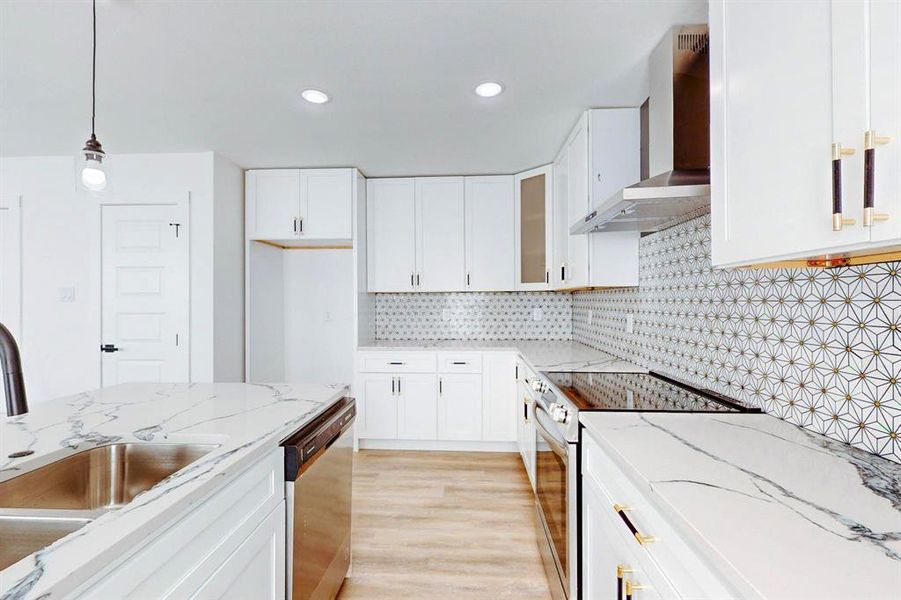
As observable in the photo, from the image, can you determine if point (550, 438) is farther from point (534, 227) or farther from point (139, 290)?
point (139, 290)

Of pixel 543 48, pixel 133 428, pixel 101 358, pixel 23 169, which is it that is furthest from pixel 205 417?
pixel 23 169

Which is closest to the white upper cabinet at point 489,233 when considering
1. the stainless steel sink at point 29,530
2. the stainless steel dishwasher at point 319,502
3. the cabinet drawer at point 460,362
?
the cabinet drawer at point 460,362

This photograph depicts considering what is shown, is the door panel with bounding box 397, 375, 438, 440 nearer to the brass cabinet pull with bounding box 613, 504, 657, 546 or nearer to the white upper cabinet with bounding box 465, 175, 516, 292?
the white upper cabinet with bounding box 465, 175, 516, 292

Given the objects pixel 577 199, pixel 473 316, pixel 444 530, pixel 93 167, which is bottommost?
pixel 444 530

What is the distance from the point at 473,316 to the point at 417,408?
1.03m

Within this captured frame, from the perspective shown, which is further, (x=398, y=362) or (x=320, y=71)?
(x=398, y=362)

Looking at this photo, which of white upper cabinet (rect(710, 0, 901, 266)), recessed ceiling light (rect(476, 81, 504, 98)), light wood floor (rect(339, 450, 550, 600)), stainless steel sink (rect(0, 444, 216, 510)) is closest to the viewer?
white upper cabinet (rect(710, 0, 901, 266))

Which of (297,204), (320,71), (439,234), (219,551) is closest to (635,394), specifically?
(219,551)

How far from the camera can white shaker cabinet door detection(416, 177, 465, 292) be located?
12.2ft

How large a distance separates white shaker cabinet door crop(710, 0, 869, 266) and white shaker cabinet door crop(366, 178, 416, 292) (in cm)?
280

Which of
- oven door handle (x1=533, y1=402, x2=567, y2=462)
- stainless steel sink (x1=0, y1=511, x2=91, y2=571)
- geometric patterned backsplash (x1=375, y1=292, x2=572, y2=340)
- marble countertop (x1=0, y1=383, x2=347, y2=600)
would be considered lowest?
oven door handle (x1=533, y1=402, x2=567, y2=462)

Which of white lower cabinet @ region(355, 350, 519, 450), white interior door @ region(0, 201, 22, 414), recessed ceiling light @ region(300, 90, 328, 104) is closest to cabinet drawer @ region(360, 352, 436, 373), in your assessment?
white lower cabinet @ region(355, 350, 519, 450)

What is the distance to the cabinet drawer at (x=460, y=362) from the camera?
340cm

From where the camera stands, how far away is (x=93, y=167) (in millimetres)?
1579
